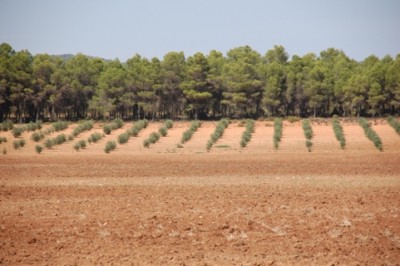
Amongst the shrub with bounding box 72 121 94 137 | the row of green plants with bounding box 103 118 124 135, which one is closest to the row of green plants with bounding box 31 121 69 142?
the shrub with bounding box 72 121 94 137

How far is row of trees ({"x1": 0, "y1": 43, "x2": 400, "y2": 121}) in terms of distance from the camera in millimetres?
66438

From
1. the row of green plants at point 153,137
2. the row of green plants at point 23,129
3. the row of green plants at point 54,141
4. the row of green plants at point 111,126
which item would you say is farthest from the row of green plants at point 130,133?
the row of green plants at point 23,129

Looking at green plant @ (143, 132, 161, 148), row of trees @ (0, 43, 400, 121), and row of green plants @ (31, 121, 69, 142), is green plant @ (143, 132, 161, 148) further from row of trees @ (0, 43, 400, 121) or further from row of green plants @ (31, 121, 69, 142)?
row of trees @ (0, 43, 400, 121)

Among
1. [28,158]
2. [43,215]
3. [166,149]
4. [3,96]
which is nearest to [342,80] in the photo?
[166,149]

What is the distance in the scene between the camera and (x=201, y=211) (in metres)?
14.1

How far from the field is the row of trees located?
40011mm

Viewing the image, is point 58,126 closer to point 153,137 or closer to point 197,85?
point 153,137

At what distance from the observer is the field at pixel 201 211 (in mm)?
10680

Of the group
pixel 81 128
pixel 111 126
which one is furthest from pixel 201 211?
pixel 111 126

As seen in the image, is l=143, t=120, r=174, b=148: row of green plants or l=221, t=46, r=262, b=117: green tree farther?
l=221, t=46, r=262, b=117: green tree

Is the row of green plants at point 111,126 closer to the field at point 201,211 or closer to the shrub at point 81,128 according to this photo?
the shrub at point 81,128

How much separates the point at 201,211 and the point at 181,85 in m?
54.3

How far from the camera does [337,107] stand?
7888 centimetres

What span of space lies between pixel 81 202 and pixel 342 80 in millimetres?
62272
